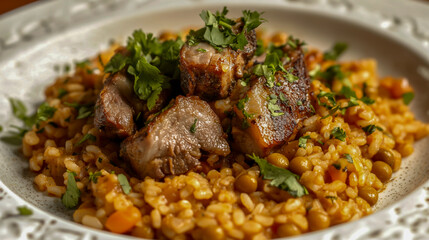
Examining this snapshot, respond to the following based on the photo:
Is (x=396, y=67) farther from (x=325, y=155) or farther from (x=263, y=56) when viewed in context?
(x=325, y=155)

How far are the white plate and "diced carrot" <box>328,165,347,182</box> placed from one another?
2.13 feet

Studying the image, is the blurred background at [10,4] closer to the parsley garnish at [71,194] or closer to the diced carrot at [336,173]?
the parsley garnish at [71,194]

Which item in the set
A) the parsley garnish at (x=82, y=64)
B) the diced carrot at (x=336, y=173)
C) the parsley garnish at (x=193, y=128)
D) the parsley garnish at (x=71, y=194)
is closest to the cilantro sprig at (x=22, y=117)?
the parsley garnish at (x=82, y=64)

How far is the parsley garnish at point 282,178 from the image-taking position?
4.60 metres

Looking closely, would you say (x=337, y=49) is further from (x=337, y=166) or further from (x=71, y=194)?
(x=71, y=194)

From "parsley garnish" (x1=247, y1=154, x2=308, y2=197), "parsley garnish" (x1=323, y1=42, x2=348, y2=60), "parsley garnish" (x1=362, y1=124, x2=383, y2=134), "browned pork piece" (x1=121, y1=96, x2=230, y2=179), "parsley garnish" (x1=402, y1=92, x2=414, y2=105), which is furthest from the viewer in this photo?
"parsley garnish" (x1=323, y1=42, x2=348, y2=60)

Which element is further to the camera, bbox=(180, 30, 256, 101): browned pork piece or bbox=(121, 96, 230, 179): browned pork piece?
bbox=(180, 30, 256, 101): browned pork piece

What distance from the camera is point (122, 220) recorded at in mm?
4406

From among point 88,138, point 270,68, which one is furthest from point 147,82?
point 270,68

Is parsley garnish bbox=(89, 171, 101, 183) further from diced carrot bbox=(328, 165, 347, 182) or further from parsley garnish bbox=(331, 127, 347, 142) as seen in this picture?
parsley garnish bbox=(331, 127, 347, 142)

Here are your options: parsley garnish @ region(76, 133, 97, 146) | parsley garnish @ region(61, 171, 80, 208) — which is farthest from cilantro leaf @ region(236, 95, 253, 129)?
parsley garnish @ region(61, 171, 80, 208)

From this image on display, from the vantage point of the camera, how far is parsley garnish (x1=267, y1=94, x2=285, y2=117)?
4953 mm

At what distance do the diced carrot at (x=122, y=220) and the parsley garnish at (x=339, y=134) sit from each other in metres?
2.28

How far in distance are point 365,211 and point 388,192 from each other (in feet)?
2.55
